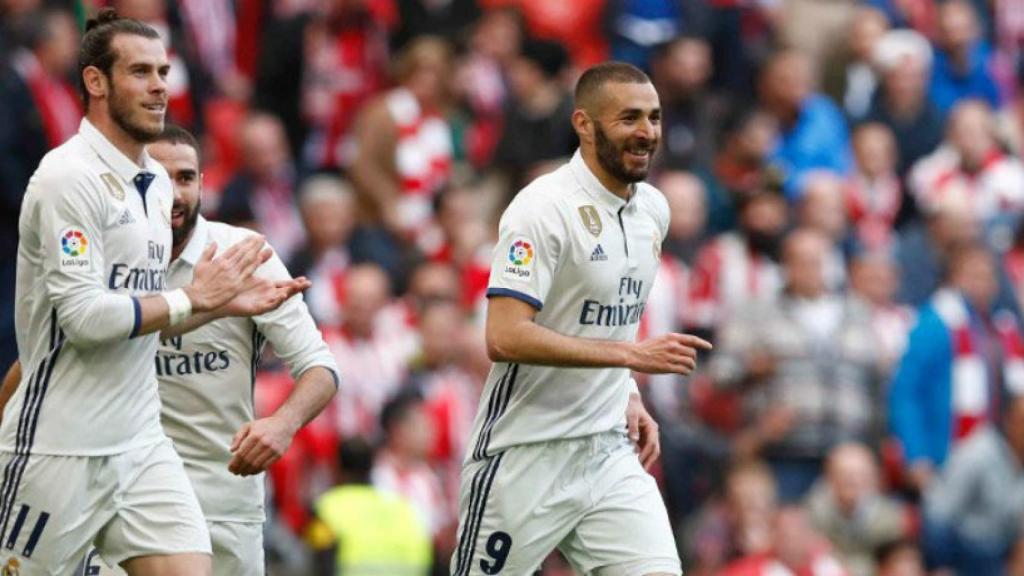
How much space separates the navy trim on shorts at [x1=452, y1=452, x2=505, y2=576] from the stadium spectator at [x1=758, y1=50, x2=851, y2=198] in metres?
8.89

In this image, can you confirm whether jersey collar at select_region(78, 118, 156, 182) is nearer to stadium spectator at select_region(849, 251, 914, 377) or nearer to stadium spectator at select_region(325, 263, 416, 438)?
stadium spectator at select_region(325, 263, 416, 438)

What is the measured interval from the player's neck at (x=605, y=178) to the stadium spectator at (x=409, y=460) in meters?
4.48

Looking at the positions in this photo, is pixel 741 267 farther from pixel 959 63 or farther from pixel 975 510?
pixel 959 63

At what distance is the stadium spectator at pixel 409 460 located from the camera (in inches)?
551

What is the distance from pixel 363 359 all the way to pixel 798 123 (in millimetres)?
5051

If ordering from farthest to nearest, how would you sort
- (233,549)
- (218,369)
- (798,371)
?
(798,371)
(233,549)
(218,369)

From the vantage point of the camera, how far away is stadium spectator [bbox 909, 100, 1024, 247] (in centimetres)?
1834

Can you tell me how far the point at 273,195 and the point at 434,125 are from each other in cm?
175

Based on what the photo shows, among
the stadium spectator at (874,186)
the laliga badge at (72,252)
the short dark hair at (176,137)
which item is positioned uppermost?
the stadium spectator at (874,186)

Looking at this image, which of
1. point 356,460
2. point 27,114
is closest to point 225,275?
point 356,460

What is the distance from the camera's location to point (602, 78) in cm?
966

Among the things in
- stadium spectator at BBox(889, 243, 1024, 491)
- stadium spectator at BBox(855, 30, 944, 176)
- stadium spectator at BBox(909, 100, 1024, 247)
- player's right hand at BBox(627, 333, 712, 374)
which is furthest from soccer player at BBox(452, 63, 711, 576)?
stadium spectator at BBox(855, 30, 944, 176)

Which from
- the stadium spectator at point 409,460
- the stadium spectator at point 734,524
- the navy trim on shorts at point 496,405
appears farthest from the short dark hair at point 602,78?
the stadium spectator at point 734,524

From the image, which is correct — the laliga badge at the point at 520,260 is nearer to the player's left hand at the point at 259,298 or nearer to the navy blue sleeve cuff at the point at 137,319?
the player's left hand at the point at 259,298
